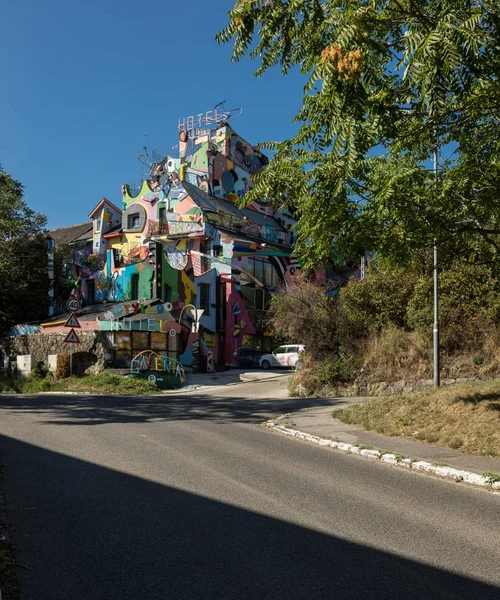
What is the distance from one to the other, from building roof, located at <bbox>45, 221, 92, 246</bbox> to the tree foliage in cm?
3802

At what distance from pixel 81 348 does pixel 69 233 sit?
22.2m

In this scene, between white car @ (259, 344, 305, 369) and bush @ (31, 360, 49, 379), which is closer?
bush @ (31, 360, 49, 379)

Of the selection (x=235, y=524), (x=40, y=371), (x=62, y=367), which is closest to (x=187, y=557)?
(x=235, y=524)

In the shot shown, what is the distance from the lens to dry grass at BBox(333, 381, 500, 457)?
10.0 m

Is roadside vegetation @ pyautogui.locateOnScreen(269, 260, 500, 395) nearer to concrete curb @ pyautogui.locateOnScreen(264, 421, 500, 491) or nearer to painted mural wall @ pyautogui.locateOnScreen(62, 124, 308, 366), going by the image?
concrete curb @ pyautogui.locateOnScreen(264, 421, 500, 491)

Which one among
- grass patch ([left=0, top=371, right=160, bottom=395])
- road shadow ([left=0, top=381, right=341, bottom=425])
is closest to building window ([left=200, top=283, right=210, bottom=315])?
grass patch ([left=0, top=371, right=160, bottom=395])

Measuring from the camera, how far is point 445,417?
11.4 meters

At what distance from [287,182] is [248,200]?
818 millimetres

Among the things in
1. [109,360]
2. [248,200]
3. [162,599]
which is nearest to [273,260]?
[109,360]

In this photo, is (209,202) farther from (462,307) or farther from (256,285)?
(462,307)

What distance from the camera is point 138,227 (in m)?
40.5

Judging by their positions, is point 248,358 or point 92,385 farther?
point 248,358

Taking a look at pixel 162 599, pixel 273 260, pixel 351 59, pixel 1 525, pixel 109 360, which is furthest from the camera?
pixel 273 260

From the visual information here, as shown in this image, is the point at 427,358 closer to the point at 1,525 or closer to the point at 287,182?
the point at 287,182
